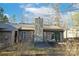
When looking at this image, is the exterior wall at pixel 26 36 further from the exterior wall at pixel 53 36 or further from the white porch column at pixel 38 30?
the exterior wall at pixel 53 36

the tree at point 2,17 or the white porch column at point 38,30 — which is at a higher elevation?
the tree at point 2,17

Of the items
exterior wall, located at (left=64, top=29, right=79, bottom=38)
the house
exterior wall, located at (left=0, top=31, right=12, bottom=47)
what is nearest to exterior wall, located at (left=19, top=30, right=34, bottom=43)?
the house

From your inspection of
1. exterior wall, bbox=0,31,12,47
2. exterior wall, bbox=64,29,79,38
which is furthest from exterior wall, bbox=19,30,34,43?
exterior wall, bbox=64,29,79,38

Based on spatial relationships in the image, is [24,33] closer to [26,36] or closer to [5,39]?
[26,36]

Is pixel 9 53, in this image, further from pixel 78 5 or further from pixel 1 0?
pixel 78 5

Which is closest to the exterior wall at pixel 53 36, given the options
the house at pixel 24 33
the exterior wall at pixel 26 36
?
the house at pixel 24 33

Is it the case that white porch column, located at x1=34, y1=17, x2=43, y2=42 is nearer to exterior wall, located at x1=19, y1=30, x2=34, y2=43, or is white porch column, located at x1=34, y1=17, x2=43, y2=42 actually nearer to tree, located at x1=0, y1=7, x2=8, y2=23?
exterior wall, located at x1=19, y1=30, x2=34, y2=43

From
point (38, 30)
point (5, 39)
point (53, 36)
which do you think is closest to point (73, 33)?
point (53, 36)

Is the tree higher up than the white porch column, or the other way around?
the tree

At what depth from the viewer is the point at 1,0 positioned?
89.3 inches

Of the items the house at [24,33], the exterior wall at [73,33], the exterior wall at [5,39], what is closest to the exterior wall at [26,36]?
the house at [24,33]

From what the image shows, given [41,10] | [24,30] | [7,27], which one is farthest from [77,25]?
[7,27]

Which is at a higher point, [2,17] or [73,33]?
[2,17]

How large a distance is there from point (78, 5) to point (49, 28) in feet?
1.40
